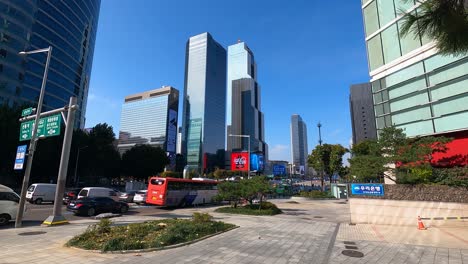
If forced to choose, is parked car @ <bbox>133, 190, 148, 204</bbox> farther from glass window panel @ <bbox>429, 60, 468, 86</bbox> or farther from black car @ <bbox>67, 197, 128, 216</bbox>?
glass window panel @ <bbox>429, 60, 468, 86</bbox>

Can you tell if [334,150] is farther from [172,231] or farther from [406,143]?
[172,231]

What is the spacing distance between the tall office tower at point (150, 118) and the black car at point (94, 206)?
124m

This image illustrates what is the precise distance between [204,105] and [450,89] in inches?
5810

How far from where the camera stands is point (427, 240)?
11531 mm

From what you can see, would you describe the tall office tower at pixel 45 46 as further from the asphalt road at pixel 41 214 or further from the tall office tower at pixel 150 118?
the tall office tower at pixel 150 118

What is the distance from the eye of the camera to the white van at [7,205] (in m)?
14.9

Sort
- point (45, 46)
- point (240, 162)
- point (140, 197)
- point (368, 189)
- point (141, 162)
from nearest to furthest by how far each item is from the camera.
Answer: point (368, 189) < point (140, 197) < point (240, 162) < point (141, 162) < point (45, 46)

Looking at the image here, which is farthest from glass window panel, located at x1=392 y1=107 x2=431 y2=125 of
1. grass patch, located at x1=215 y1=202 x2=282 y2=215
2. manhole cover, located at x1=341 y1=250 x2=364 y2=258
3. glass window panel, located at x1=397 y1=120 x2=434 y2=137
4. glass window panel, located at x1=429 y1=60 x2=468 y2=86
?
manhole cover, located at x1=341 y1=250 x2=364 y2=258

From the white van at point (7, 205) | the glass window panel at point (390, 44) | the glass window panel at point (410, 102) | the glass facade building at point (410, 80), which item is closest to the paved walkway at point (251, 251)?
the white van at point (7, 205)

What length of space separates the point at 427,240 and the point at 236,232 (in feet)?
26.8

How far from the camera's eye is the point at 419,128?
18.7 metres

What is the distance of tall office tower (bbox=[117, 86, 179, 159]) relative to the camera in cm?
15643

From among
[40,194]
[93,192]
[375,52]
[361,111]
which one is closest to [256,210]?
[93,192]

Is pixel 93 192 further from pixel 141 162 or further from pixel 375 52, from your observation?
pixel 141 162
